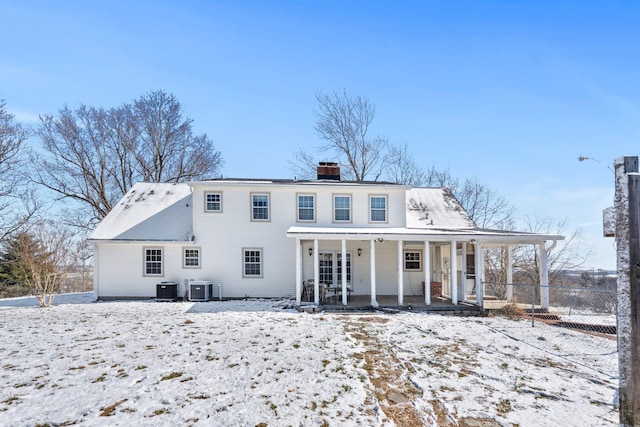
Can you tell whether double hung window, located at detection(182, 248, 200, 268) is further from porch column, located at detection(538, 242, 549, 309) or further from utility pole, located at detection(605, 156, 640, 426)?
utility pole, located at detection(605, 156, 640, 426)

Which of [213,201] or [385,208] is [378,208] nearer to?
[385,208]

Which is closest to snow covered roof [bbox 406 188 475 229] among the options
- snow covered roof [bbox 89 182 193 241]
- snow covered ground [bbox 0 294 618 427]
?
snow covered ground [bbox 0 294 618 427]

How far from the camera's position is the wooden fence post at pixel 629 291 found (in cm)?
231

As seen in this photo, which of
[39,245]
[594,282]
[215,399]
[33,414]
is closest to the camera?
[33,414]

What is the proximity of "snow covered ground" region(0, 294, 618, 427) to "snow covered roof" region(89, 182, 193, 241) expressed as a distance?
17.5ft

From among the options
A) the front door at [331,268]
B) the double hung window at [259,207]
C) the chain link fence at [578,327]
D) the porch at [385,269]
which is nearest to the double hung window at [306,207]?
the porch at [385,269]

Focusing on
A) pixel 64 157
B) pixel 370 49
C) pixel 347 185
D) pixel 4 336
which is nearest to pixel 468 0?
pixel 370 49

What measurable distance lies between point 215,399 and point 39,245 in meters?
12.9

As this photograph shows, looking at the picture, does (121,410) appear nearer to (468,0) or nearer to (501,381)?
(501,381)

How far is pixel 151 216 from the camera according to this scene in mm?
15484

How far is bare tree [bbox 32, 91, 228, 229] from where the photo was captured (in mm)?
21812

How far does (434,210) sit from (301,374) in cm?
1320

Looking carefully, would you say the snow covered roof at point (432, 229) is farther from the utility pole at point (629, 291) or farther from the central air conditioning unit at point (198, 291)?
the utility pole at point (629, 291)

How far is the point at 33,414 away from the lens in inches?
159
